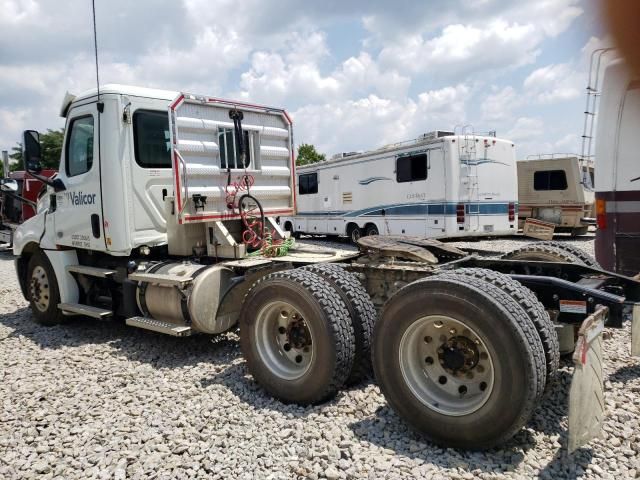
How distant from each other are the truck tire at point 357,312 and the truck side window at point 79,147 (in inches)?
136

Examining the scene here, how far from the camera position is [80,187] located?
630 cm

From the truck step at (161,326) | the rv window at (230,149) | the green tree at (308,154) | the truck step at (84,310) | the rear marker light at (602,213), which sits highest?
the green tree at (308,154)

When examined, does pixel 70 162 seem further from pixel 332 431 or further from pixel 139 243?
pixel 332 431

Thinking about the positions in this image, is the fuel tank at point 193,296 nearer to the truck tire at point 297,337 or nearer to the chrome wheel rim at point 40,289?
the truck tire at point 297,337

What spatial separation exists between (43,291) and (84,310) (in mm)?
1224

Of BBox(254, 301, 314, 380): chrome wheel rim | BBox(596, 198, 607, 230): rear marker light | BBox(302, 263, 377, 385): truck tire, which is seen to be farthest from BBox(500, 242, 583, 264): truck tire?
BBox(254, 301, 314, 380): chrome wheel rim

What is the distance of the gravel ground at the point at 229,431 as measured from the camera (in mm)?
3113

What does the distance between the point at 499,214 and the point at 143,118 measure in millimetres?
10023

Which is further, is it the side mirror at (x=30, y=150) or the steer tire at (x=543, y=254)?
the side mirror at (x=30, y=150)

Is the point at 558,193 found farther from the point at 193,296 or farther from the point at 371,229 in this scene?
the point at 193,296

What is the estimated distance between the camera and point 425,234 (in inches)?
535

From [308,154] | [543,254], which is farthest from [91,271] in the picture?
[308,154]

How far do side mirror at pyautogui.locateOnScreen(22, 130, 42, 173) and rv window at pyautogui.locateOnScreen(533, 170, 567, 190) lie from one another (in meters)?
16.2

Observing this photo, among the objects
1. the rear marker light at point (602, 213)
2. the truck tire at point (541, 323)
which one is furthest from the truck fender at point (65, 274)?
the rear marker light at point (602, 213)
